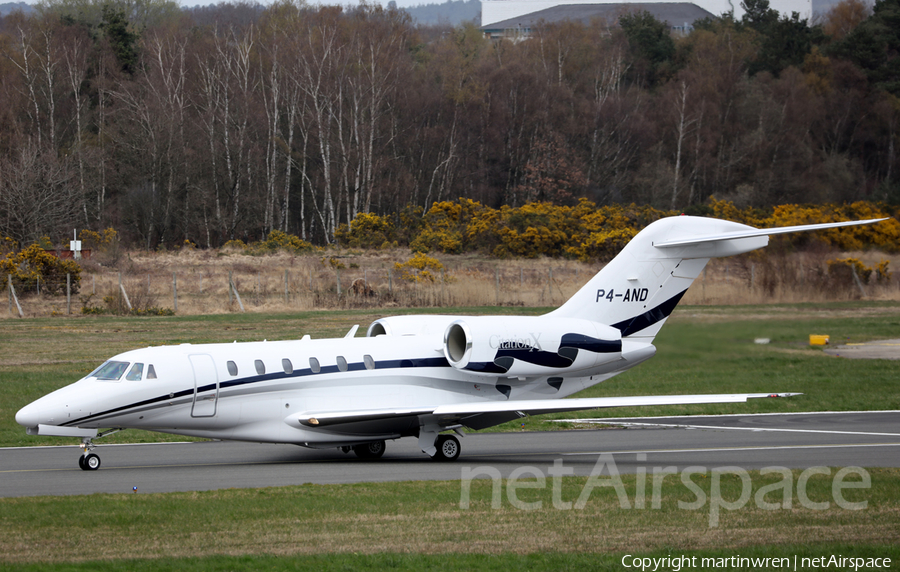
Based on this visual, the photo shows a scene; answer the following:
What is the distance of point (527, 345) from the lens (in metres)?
20.2

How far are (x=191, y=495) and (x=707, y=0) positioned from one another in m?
139

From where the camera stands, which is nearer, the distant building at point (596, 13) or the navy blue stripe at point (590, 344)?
the navy blue stripe at point (590, 344)

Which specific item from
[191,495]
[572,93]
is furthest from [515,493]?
[572,93]

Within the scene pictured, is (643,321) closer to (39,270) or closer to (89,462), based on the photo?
(89,462)

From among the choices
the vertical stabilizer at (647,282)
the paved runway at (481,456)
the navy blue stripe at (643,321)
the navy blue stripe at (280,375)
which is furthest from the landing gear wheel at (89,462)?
the navy blue stripe at (643,321)

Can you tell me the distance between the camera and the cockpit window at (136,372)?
17.9 m

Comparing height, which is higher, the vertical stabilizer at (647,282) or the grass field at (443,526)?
the vertical stabilizer at (647,282)

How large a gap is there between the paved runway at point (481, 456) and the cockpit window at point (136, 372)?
177 cm

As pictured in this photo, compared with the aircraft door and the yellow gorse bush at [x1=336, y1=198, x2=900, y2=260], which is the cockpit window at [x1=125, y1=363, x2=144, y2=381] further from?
the yellow gorse bush at [x1=336, y1=198, x2=900, y2=260]

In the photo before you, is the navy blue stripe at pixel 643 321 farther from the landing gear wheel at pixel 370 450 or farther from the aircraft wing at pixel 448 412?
the landing gear wheel at pixel 370 450

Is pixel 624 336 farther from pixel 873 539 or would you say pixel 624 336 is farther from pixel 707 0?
pixel 707 0

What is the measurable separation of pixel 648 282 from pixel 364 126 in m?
58.3

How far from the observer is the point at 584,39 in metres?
97.8

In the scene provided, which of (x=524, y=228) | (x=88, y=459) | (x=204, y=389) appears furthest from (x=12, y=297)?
(x=204, y=389)
